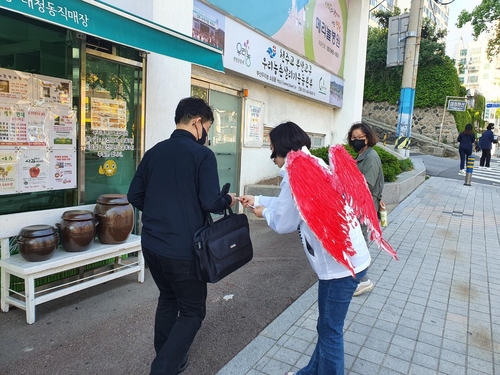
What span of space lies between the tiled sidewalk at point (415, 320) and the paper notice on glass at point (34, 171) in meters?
2.66

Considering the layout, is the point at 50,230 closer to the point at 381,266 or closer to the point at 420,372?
the point at 420,372

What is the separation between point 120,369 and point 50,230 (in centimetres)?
143

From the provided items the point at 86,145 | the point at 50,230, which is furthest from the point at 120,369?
the point at 86,145

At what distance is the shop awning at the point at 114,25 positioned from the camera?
2617 mm

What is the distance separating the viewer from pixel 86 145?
423 cm

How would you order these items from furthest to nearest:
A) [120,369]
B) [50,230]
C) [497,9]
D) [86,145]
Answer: [497,9] < [86,145] < [50,230] < [120,369]

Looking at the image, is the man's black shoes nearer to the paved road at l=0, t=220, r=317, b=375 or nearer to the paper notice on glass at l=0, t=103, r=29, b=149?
the paved road at l=0, t=220, r=317, b=375

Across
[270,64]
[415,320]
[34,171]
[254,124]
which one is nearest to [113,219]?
[34,171]

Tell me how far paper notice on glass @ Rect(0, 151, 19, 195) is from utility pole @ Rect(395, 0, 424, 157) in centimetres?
1167

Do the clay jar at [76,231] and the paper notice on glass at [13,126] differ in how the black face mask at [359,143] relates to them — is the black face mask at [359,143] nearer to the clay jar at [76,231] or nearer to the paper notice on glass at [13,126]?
the clay jar at [76,231]

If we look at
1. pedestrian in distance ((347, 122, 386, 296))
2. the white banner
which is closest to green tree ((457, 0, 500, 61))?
the white banner

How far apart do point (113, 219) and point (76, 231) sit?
42cm

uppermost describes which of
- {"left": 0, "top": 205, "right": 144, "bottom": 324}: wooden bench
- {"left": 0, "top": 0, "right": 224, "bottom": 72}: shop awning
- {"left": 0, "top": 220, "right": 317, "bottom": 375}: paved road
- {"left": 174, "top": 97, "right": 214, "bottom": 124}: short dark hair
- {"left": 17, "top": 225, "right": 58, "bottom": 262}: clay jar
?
{"left": 0, "top": 0, "right": 224, "bottom": 72}: shop awning

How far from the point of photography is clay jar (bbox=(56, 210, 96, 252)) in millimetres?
3504
